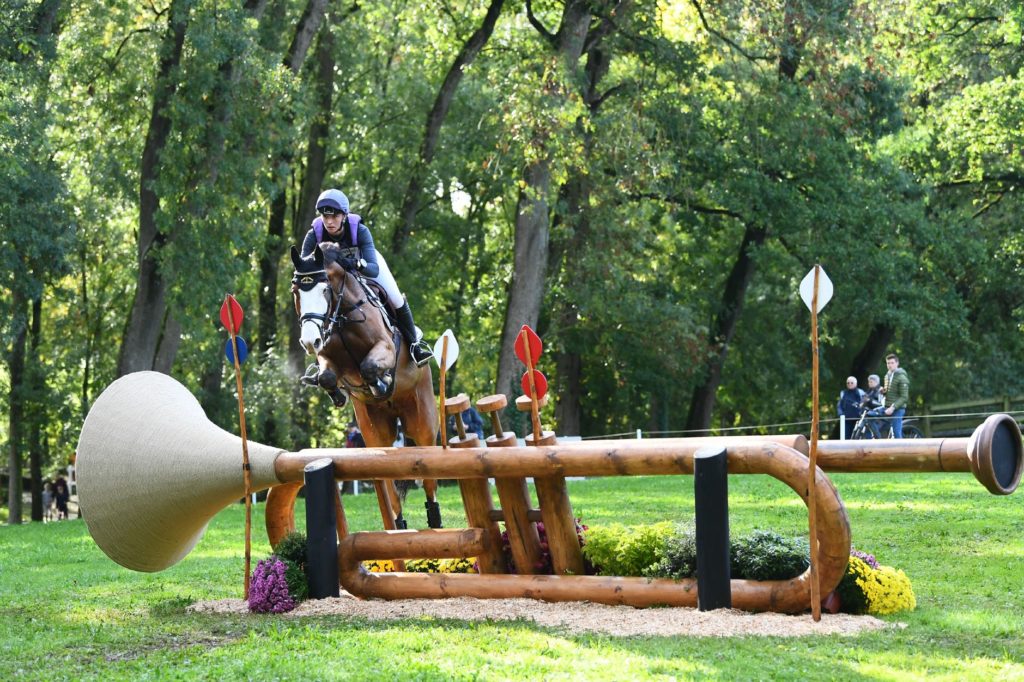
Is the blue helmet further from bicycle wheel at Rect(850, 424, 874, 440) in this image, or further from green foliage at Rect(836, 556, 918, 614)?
bicycle wheel at Rect(850, 424, 874, 440)

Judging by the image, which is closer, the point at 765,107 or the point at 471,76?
the point at 765,107

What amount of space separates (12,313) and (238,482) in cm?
1744

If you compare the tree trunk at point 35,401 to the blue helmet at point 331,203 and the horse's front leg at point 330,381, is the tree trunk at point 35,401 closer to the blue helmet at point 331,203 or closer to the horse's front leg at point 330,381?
the blue helmet at point 331,203

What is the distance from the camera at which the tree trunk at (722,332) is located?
35062mm

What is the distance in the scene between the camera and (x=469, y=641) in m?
8.09

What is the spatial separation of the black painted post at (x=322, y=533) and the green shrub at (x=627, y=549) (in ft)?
6.48

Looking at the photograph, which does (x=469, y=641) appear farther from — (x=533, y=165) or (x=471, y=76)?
(x=471, y=76)

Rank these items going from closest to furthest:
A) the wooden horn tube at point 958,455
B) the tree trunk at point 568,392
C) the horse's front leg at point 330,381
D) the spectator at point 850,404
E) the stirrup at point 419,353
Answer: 1. the wooden horn tube at point 958,455
2. the horse's front leg at point 330,381
3. the stirrup at point 419,353
4. the spectator at point 850,404
5. the tree trunk at point 568,392

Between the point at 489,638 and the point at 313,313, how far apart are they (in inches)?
119

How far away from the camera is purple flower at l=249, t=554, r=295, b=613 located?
9750 mm

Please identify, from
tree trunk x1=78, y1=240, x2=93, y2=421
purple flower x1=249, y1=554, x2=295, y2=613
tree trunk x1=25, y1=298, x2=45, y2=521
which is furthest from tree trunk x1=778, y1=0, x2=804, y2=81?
tree trunk x1=78, y1=240, x2=93, y2=421

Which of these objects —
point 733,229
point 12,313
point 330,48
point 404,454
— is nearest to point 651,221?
point 733,229

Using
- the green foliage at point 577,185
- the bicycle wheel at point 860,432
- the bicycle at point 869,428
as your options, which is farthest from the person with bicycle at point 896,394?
the green foliage at point 577,185

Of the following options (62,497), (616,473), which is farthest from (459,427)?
(62,497)
